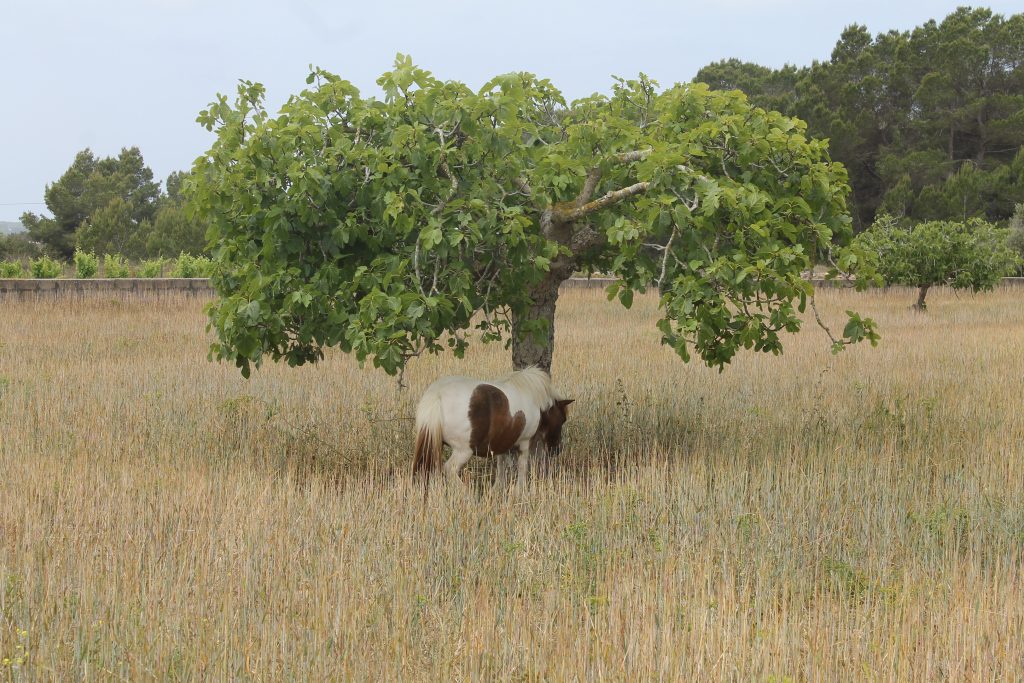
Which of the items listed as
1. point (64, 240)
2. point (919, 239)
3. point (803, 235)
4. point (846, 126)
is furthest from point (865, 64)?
point (64, 240)

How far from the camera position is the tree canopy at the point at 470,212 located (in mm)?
6602

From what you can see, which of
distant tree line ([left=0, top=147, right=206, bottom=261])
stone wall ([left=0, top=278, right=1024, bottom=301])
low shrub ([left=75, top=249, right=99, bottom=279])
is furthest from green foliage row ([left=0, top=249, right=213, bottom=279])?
distant tree line ([left=0, top=147, right=206, bottom=261])

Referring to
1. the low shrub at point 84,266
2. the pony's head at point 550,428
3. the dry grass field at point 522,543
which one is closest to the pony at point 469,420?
the dry grass field at point 522,543

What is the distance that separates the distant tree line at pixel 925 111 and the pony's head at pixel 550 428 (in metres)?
38.7

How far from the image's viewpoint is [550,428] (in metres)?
8.10

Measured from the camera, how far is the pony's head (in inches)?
316

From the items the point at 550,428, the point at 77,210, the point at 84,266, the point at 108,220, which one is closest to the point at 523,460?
the point at 550,428

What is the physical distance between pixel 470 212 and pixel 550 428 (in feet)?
7.62

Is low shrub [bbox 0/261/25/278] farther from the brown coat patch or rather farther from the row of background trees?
the brown coat patch

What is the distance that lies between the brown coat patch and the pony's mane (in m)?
0.24

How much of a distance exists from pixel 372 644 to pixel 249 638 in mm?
575

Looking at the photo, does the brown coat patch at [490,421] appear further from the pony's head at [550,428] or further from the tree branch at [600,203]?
the tree branch at [600,203]

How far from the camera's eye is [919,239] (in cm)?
2525

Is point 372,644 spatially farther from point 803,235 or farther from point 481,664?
point 803,235
